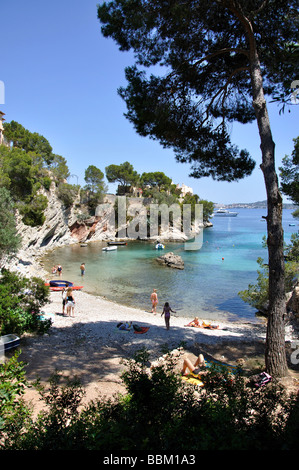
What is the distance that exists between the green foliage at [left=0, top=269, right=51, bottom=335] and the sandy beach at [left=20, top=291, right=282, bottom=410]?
0.46 metres

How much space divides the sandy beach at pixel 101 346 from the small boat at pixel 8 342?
1.23 feet

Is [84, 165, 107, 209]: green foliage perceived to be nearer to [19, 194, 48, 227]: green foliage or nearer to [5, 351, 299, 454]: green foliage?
[19, 194, 48, 227]: green foliage

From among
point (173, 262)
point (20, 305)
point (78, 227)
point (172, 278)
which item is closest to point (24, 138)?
point (78, 227)

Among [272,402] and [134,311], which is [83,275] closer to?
[134,311]

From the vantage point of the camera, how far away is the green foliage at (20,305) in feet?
27.8

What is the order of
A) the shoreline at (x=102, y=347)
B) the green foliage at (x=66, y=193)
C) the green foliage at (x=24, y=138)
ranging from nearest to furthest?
the shoreline at (x=102, y=347), the green foliage at (x=24, y=138), the green foliage at (x=66, y=193)

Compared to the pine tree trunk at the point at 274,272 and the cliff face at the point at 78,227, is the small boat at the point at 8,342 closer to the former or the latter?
the pine tree trunk at the point at 274,272

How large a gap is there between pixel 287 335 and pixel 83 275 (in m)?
20.0

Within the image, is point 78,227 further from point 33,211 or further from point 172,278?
point 172,278

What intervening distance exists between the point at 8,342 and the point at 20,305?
2.55 m

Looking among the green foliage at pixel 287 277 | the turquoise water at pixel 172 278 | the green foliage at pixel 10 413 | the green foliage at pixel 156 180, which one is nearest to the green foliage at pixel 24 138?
the turquoise water at pixel 172 278

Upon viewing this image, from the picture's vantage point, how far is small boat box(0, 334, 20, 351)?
7.47 metres

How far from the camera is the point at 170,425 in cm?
287

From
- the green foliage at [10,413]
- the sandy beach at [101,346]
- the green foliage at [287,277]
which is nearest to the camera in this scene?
the green foliage at [10,413]
